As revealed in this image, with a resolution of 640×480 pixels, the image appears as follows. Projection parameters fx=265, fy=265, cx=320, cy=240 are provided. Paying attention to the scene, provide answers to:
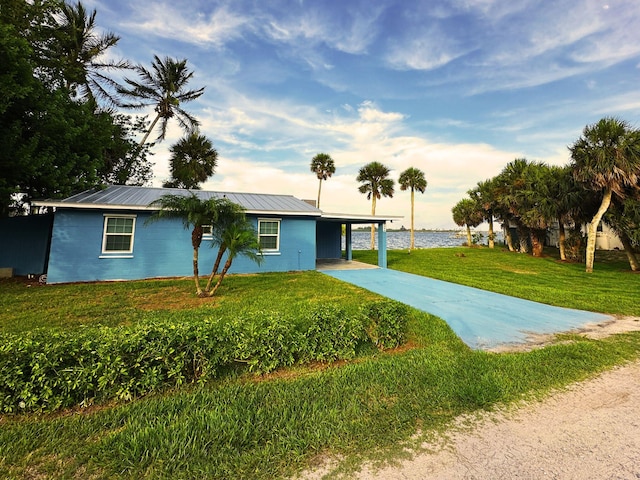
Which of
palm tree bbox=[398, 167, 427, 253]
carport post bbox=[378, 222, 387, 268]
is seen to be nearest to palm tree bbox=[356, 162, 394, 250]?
palm tree bbox=[398, 167, 427, 253]

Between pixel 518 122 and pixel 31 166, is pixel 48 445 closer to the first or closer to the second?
pixel 31 166

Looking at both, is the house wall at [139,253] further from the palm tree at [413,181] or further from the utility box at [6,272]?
the palm tree at [413,181]

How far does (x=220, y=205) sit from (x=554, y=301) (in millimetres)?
10220

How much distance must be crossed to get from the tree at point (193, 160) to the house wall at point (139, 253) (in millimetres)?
14550

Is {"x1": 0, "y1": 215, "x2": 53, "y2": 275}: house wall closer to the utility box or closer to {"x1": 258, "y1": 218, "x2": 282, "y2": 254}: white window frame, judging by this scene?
the utility box

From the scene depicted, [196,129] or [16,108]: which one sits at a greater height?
[196,129]

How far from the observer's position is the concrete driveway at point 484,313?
5.20 metres

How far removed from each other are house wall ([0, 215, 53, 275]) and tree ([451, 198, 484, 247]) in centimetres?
3753

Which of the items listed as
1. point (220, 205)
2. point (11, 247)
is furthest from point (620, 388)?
point (11, 247)

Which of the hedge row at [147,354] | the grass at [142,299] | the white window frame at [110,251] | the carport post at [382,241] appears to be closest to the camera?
the hedge row at [147,354]

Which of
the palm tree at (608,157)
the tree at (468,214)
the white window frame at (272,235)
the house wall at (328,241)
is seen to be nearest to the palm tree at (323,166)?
the house wall at (328,241)

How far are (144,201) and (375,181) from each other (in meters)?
24.4

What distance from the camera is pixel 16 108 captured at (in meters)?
8.24

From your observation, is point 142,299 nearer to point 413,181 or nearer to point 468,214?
point 413,181
